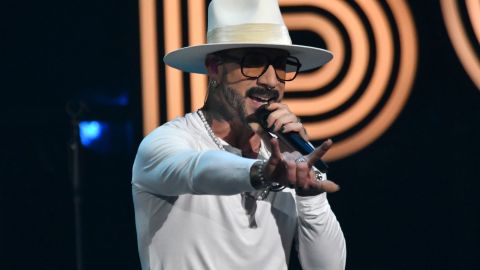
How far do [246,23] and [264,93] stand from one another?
218 mm

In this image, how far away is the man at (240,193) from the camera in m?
2.49

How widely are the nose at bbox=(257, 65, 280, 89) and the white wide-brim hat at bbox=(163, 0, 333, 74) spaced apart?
8 centimetres

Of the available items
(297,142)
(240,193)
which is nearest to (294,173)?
(297,142)

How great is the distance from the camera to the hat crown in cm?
268

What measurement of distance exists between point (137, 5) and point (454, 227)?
1874 mm

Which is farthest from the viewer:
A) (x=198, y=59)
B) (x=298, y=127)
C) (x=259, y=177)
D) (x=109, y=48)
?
(x=109, y=48)

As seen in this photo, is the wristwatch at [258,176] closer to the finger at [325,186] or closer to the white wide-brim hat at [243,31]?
the finger at [325,186]

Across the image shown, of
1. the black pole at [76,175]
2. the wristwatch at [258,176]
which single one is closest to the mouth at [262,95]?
the wristwatch at [258,176]

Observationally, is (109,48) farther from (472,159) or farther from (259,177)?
(259,177)

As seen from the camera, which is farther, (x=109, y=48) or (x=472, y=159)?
(x=109, y=48)

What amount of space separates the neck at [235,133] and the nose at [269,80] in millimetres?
135

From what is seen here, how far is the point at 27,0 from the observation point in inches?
204

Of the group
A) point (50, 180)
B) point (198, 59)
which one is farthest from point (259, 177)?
point (50, 180)

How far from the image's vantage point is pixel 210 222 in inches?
100.0
